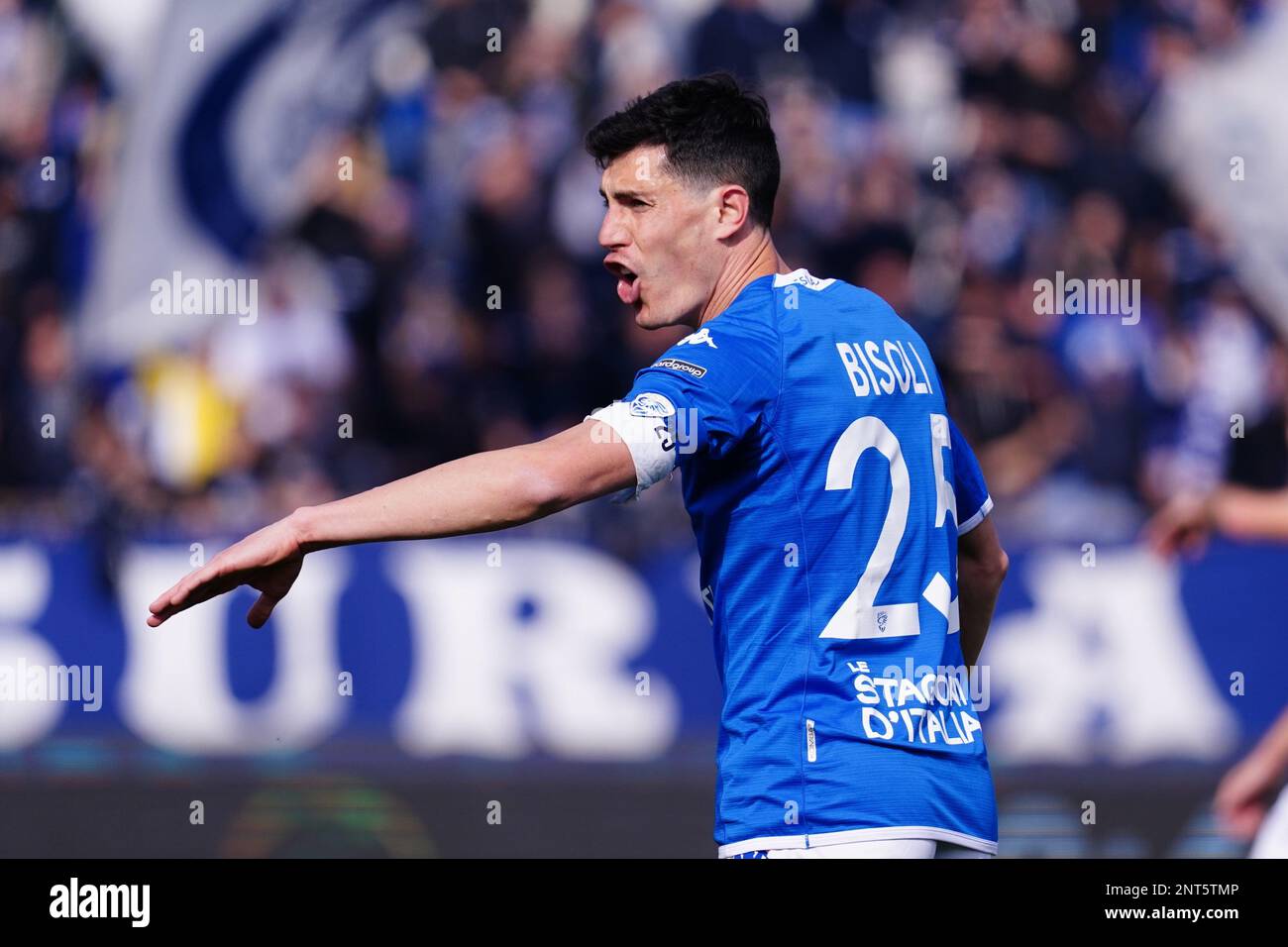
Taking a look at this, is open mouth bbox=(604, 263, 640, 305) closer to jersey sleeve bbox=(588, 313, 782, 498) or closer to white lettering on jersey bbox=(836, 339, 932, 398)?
jersey sleeve bbox=(588, 313, 782, 498)

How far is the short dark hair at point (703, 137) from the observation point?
10.8 feet

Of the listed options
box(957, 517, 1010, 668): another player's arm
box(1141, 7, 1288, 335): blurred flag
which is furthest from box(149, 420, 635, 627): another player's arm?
box(1141, 7, 1288, 335): blurred flag

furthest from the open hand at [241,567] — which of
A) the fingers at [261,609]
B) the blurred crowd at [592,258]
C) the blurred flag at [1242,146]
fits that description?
the blurred flag at [1242,146]

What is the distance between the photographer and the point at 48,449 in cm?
753

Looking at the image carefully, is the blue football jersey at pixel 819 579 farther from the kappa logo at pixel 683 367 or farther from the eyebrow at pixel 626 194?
the eyebrow at pixel 626 194

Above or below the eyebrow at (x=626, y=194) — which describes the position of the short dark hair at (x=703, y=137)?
above

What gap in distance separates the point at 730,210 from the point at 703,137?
0.52ft

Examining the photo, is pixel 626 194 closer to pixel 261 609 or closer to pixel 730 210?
pixel 730 210

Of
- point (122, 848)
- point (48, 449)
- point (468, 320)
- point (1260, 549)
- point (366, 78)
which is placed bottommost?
point (122, 848)

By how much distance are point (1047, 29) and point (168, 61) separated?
4.36 metres

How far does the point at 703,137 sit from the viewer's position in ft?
A: 10.8
